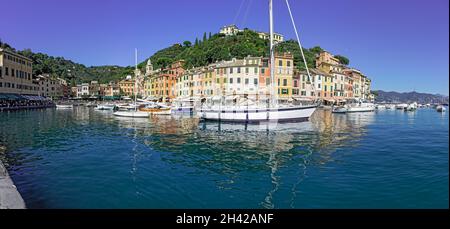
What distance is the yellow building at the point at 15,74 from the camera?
67812mm

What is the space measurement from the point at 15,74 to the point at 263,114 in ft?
228

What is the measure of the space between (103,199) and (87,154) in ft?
28.5

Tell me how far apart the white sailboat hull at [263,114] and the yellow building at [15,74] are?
56520mm

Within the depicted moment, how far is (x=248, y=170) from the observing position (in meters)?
13.4

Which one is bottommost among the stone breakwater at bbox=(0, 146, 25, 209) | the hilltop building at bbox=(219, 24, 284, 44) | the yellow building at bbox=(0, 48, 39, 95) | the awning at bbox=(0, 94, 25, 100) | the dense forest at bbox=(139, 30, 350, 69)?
the stone breakwater at bbox=(0, 146, 25, 209)

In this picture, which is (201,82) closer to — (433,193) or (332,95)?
(332,95)

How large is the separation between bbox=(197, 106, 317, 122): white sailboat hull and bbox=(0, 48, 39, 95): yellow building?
185ft

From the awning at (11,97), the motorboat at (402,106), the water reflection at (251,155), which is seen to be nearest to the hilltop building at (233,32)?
the motorboat at (402,106)

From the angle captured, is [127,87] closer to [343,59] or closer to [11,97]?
[11,97]

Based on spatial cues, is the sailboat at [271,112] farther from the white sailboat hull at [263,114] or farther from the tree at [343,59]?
the tree at [343,59]

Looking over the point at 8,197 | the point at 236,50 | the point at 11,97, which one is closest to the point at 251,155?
the point at 8,197

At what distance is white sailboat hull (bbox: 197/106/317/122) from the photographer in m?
37.6

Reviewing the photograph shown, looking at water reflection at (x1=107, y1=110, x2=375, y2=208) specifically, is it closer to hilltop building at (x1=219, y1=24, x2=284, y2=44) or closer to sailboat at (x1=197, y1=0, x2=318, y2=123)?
sailboat at (x1=197, y1=0, x2=318, y2=123)

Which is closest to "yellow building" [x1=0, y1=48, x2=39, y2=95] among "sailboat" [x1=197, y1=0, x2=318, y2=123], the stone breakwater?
"sailboat" [x1=197, y1=0, x2=318, y2=123]
